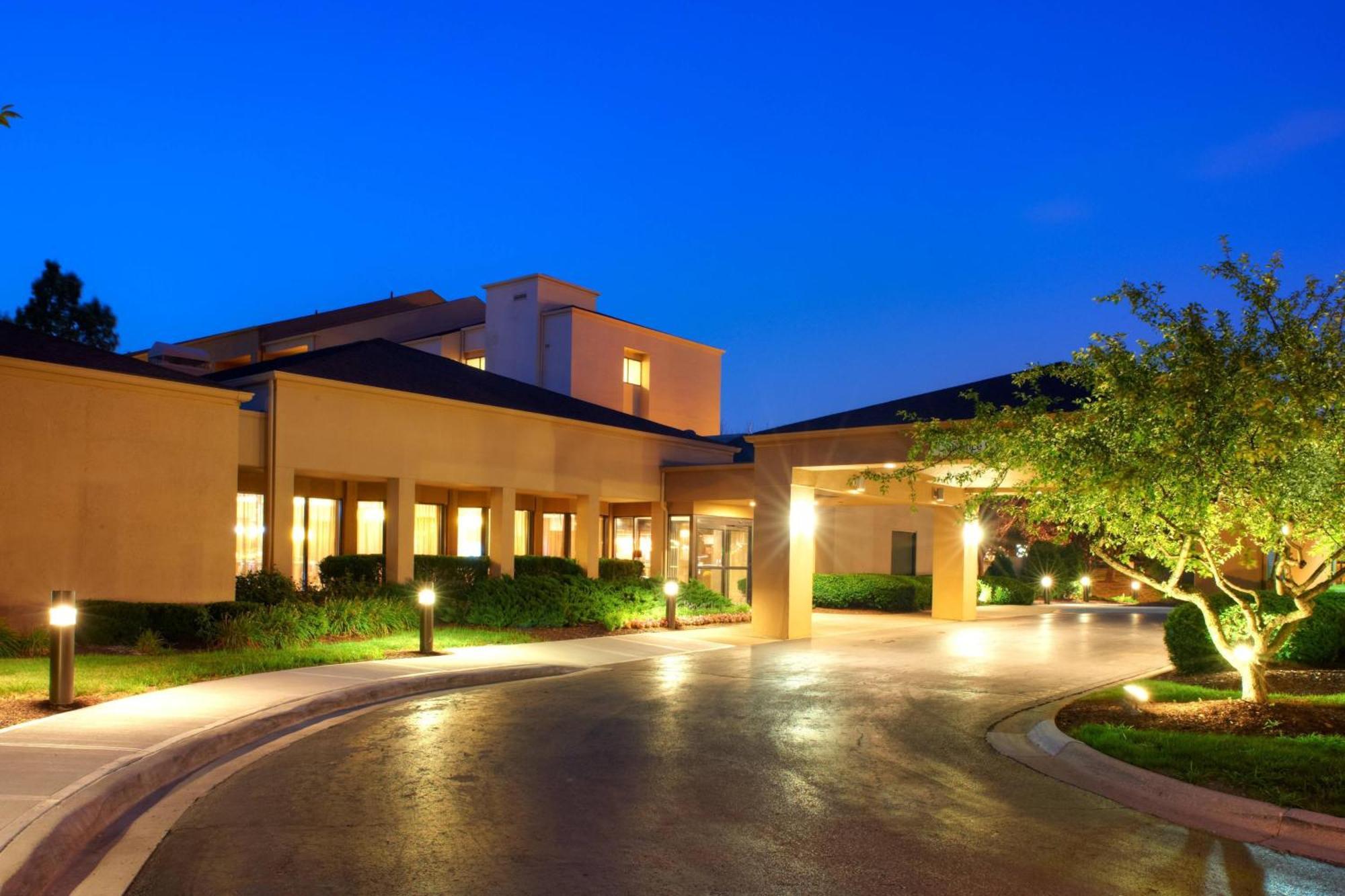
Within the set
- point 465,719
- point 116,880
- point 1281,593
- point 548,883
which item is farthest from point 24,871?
point 1281,593

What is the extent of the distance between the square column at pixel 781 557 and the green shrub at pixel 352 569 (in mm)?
7885

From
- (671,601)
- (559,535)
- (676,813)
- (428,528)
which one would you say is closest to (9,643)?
(671,601)

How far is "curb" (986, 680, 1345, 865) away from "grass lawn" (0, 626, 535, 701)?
9289 millimetres

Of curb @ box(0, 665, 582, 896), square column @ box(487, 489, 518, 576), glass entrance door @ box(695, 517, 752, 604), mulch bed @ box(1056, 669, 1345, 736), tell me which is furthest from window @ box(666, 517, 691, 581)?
mulch bed @ box(1056, 669, 1345, 736)

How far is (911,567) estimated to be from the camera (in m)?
38.7

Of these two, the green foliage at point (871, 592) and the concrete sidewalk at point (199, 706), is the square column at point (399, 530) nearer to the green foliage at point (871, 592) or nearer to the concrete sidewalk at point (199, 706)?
the concrete sidewalk at point (199, 706)

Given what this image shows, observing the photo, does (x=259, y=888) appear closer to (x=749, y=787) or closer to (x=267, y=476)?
(x=749, y=787)

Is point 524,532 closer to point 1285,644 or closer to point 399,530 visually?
point 399,530

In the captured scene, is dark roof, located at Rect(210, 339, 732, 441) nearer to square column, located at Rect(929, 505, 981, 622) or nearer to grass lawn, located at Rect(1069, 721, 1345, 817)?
square column, located at Rect(929, 505, 981, 622)

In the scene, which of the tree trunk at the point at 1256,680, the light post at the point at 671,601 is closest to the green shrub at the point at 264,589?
the light post at the point at 671,601

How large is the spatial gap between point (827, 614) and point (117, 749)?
22.1 meters

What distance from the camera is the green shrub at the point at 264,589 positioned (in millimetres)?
19250

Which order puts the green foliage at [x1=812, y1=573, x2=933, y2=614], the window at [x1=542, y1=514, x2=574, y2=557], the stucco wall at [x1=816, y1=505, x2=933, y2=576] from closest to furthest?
the green foliage at [x1=812, y1=573, x2=933, y2=614] → the window at [x1=542, y1=514, x2=574, y2=557] → the stucco wall at [x1=816, y1=505, x2=933, y2=576]

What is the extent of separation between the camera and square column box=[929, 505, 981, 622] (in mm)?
28516
